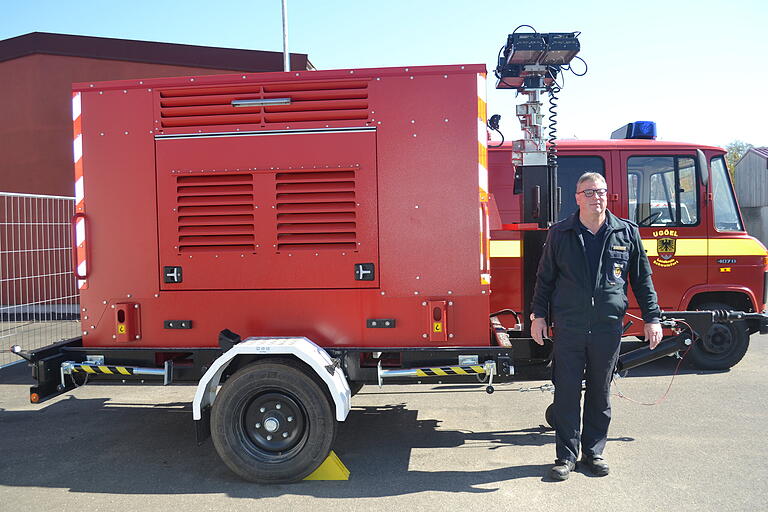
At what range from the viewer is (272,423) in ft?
13.4

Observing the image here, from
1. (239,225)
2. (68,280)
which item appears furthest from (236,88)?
(68,280)

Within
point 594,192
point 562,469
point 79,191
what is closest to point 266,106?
point 79,191

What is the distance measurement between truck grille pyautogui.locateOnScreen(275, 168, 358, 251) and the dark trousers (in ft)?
5.55

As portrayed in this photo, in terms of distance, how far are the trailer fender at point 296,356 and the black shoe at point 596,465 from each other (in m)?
1.74

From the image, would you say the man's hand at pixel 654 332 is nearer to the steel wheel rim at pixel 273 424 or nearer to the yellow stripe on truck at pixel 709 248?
the steel wheel rim at pixel 273 424

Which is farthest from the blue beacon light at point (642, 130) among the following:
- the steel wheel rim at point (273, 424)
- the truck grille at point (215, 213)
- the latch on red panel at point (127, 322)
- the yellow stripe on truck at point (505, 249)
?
the latch on red panel at point (127, 322)

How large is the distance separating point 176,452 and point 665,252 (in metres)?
5.43

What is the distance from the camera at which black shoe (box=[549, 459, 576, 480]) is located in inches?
157

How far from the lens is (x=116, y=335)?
4.38m

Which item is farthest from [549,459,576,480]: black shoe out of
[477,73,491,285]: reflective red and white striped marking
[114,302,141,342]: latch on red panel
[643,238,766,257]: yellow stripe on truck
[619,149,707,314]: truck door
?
[643,238,766,257]: yellow stripe on truck

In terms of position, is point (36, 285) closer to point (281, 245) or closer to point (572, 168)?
point (281, 245)

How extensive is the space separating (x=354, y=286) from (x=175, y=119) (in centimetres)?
181

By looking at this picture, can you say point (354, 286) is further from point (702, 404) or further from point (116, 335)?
point (702, 404)

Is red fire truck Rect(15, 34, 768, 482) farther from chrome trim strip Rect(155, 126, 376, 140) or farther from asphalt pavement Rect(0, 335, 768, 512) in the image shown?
asphalt pavement Rect(0, 335, 768, 512)
